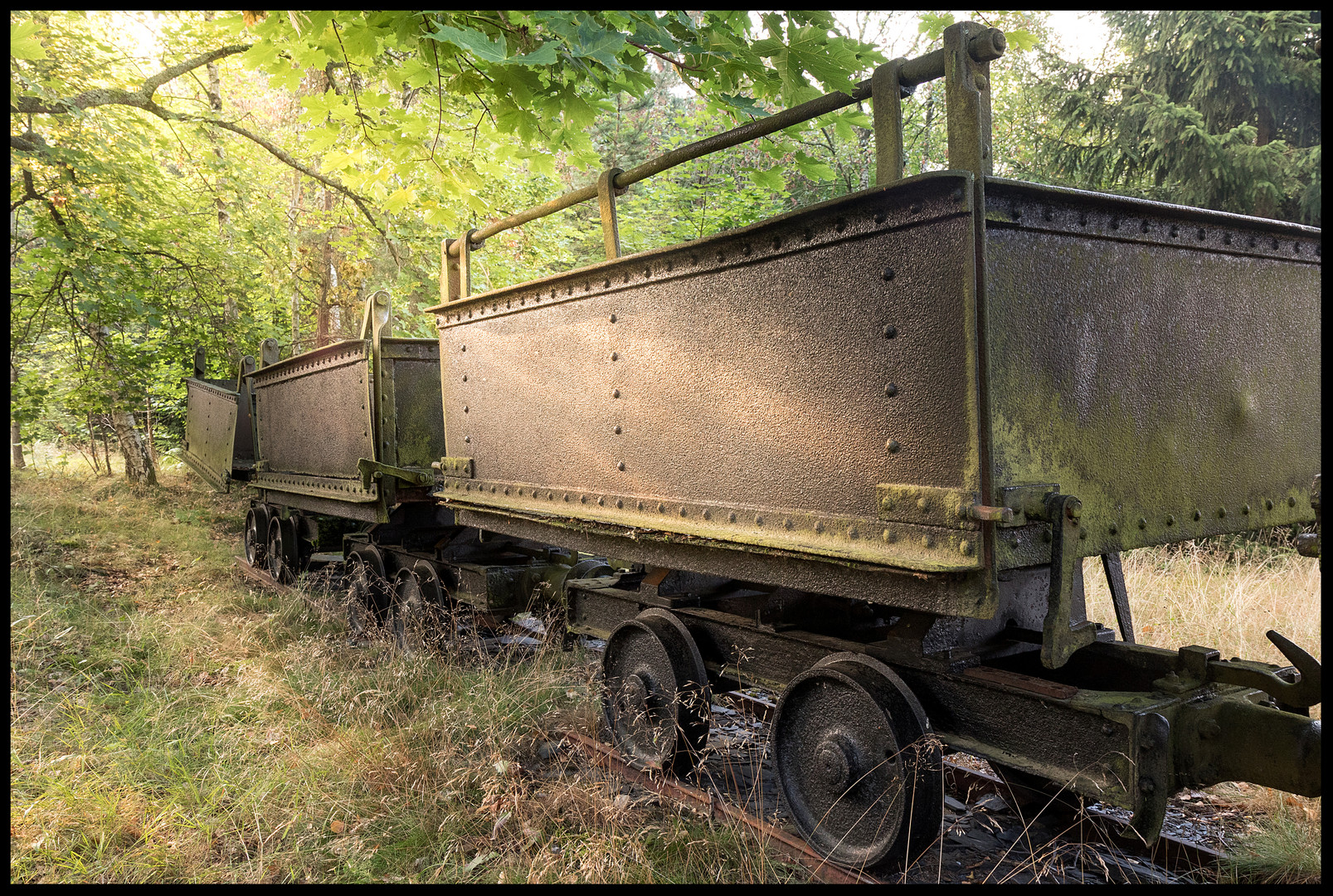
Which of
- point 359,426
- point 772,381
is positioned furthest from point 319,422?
point 772,381

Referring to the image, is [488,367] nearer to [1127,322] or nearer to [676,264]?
[676,264]

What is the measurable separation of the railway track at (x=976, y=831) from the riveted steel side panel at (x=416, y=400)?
3.02 metres

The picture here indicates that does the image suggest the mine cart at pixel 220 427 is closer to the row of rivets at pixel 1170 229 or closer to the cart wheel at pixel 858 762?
the cart wheel at pixel 858 762

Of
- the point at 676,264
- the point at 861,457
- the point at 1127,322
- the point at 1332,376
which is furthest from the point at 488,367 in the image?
the point at 1332,376

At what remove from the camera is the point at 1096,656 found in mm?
3090

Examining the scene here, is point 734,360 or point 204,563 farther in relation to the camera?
point 204,563

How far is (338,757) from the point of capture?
3.90 metres

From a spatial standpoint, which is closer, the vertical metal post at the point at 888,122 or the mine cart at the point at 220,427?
the vertical metal post at the point at 888,122

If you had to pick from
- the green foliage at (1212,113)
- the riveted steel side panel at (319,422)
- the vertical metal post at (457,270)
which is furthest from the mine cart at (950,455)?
the green foliage at (1212,113)

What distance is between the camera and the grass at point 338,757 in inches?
120

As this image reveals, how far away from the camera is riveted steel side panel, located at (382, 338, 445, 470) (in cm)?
634

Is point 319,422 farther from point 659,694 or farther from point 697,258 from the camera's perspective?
point 697,258

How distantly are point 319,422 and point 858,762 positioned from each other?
638cm

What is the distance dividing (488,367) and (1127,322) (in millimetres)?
3344
